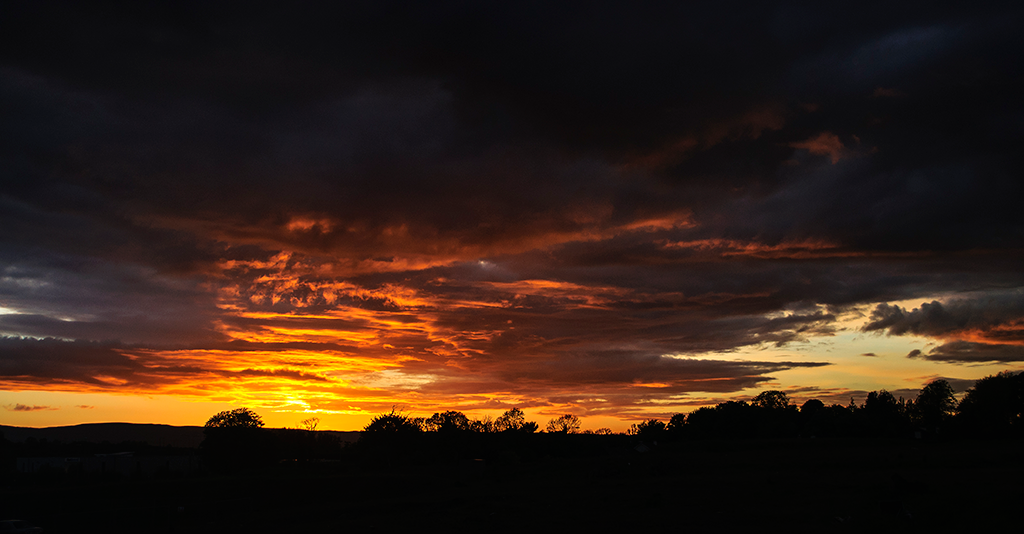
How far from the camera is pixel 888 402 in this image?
162m

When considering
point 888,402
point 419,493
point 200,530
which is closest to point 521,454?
point 419,493

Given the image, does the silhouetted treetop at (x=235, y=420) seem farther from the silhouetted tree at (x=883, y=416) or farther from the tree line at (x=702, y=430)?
the silhouetted tree at (x=883, y=416)

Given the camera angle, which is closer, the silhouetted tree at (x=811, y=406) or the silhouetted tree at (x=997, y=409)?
the silhouetted tree at (x=997, y=409)

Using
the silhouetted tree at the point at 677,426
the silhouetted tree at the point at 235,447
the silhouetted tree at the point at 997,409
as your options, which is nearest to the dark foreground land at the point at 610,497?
the silhouetted tree at the point at 235,447

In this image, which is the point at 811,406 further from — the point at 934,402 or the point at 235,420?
Answer: the point at 235,420

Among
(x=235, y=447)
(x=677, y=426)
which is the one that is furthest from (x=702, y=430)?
(x=235, y=447)

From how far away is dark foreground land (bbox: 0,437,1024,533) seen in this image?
116ft

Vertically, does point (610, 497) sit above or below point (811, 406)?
below

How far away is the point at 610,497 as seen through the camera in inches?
1973

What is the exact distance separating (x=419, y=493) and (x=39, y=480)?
73635mm

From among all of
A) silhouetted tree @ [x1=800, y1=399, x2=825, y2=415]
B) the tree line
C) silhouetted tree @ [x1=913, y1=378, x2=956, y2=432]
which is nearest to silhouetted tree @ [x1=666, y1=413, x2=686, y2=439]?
the tree line

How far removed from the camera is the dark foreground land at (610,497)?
116 feet

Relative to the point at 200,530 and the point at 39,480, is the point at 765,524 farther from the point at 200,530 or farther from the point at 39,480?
the point at 39,480

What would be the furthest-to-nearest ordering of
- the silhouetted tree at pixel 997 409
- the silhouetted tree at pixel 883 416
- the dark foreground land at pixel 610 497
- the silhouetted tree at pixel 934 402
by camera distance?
1. the silhouetted tree at pixel 934 402
2. the silhouetted tree at pixel 883 416
3. the silhouetted tree at pixel 997 409
4. the dark foreground land at pixel 610 497
